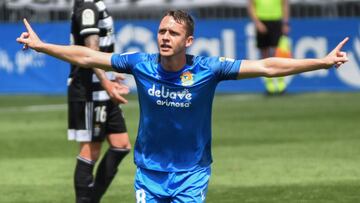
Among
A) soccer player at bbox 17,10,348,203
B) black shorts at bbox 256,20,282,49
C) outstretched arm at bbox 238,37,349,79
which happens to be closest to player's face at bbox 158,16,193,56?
soccer player at bbox 17,10,348,203

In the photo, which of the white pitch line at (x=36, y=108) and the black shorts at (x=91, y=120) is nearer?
the black shorts at (x=91, y=120)

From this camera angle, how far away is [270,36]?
827 inches

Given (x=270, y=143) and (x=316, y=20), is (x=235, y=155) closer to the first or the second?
(x=270, y=143)

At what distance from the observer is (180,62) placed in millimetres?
7188

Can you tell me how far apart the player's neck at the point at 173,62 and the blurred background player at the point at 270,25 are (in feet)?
44.3

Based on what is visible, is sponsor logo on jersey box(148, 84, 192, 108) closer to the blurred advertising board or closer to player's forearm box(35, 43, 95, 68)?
player's forearm box(35, 43, 95, 68)

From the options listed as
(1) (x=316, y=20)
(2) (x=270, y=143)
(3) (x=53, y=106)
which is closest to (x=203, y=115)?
(2) (x=270, y=143)

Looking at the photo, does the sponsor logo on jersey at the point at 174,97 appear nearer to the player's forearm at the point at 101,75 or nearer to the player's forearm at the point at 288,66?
the player's forearm at the point at 288,66

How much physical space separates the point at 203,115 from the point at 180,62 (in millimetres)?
402

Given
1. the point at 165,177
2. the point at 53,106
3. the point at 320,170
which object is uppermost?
the point at 165,177

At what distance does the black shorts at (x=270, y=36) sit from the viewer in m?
20.9

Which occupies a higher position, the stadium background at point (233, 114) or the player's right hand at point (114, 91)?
the player's right hand at point (114, 91)

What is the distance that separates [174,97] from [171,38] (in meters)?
0.41

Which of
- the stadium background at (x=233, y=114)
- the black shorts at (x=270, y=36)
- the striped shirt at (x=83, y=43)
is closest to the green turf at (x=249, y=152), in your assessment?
the stadium background at (x=233, y=114)
